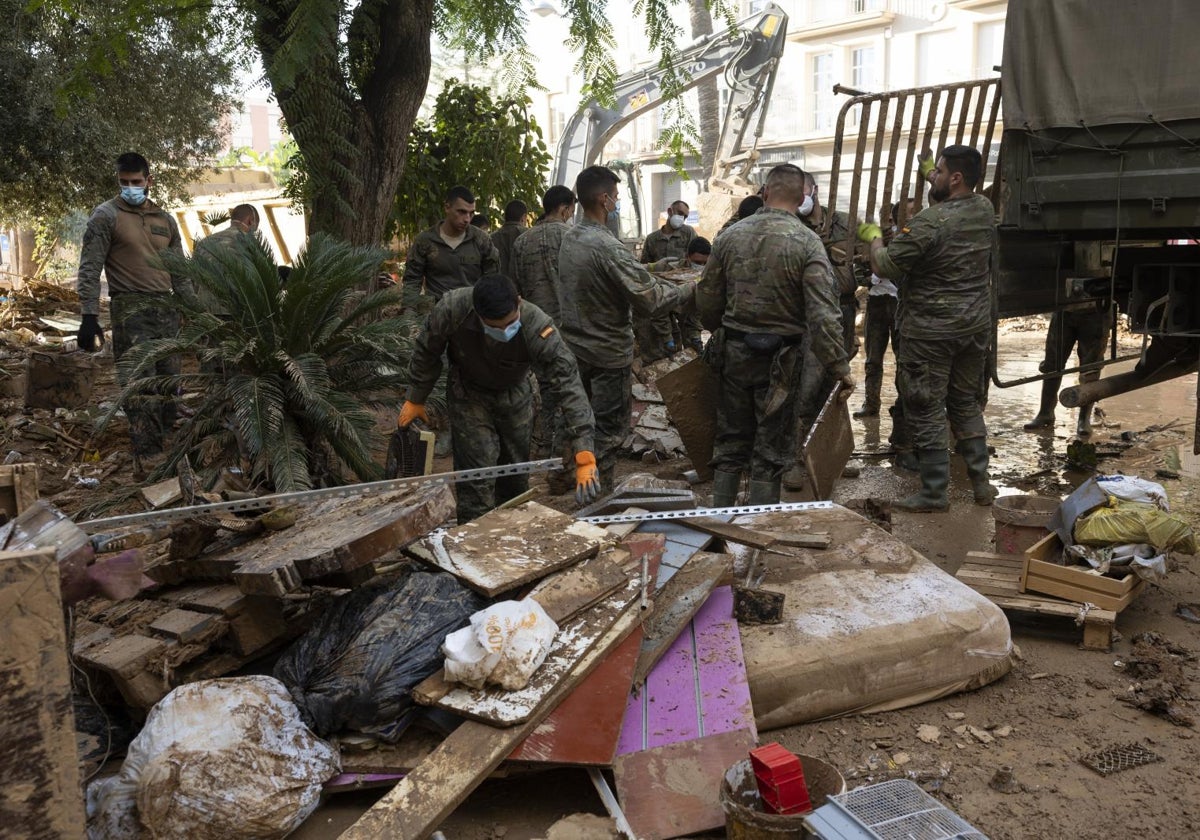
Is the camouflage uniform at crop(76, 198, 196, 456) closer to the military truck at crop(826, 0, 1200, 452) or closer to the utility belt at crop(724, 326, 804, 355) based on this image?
the utility belt at crop(724, 326, 804, 355)

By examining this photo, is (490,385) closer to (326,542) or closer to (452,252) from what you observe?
(326,542)

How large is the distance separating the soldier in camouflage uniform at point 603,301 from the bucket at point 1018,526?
2.07 metres

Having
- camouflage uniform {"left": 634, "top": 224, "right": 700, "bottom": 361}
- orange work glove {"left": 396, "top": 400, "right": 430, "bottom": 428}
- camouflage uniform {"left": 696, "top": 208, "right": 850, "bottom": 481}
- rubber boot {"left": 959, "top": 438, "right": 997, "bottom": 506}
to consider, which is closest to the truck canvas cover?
camouflage uniform {"left": 696, "top": 208, "right": 850, "bottom": 481}

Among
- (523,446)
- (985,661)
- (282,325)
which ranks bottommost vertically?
(985,661)

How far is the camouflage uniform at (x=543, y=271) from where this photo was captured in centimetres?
690

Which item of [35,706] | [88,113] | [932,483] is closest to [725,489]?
[932,483]

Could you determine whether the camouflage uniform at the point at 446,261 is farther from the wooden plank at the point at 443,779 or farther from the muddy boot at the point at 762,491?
the wooden plank at the point at 443,779

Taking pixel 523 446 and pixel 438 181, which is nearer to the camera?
Answer: pixel 523 446

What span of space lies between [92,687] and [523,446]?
92.2 inches

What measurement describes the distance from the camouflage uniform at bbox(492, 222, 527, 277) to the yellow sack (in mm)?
5134

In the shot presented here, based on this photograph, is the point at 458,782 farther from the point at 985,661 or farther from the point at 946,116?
the point at 946,116

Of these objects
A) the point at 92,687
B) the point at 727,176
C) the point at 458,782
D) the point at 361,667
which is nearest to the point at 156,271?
the point at 92,687

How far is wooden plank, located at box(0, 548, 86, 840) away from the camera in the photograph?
84.7 inches

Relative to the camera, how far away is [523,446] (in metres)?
5.05
